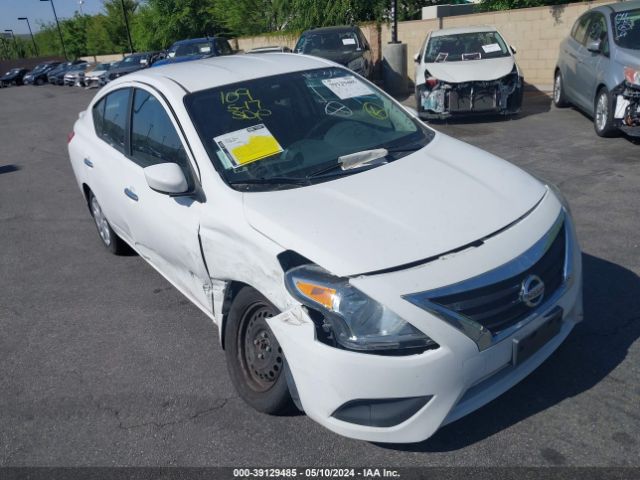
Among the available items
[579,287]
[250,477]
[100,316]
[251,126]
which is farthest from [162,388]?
[579,287]

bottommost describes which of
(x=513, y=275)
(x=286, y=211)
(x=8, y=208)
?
(x=8, y=208)

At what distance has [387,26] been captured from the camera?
59.2 feet

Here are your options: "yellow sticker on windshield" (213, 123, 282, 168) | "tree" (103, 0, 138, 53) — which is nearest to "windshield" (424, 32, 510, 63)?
"yellow sticker on windshield" (213, 123, 282, 168)

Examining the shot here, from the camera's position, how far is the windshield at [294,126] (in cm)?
331

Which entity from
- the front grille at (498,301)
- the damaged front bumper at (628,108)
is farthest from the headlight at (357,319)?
the damaged front bumper at (628,108)

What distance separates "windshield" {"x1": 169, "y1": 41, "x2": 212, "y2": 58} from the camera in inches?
729

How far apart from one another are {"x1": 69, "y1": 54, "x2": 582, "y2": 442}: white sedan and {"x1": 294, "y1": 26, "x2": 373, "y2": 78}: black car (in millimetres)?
9594

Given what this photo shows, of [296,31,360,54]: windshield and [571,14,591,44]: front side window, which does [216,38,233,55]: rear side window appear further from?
[571,14,591,44]: front side window

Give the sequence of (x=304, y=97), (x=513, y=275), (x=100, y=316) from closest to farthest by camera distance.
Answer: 1. (x=513, y=275)
2. (x=304, y=97)
3. (x=100, y=316)

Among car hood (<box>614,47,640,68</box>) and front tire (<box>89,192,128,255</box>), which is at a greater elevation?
car hood (<box>614,47,640,68</box>)

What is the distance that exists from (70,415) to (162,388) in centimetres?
51

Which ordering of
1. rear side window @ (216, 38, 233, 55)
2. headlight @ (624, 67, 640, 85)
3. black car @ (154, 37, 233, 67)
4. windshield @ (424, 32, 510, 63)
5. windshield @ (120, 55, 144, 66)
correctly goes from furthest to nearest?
1. windshield @ (120, 55, 144, 66)
2. rear side window @ (216, 38, 233, 55)
3. black car @ (154, 37, 233, 67)
4. windshield @ (424, 32, 510, 63)
5. headlight @ (624, 67, 640, 85)

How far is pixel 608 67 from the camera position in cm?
786

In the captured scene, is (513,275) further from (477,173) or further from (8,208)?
(8,208)
